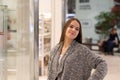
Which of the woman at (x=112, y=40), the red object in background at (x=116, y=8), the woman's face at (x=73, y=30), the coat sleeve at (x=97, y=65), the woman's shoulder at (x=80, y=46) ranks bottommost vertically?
the woman at (x=112, y=40)

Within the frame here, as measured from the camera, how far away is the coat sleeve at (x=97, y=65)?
6.52 ft

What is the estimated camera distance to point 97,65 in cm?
202

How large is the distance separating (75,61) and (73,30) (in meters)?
0.25

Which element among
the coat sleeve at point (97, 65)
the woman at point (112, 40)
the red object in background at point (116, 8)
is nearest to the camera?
the coat sleeve at point (97, 65)

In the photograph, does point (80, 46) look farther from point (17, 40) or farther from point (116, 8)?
point (116, 8)

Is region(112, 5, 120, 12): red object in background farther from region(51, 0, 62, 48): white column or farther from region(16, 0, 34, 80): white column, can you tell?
region(16, 0, 34, 80): white column

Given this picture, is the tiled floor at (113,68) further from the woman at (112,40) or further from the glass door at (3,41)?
the glass door at (3,41)

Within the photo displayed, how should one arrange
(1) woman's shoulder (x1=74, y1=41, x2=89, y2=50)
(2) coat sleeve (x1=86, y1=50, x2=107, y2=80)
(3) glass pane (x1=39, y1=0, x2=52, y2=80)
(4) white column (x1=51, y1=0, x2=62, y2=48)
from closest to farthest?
(2) coat sleeve (x1=86, y1=50, x2=107, y2=80) → (1) woman's shoulder (x1=74, y1=41, x2=89, y2=50) → (4) white column (x1=51, y1=0, x2=62, y2=48) → (3) glass pane (x1=39, y1=0, x2=52, y2=80)

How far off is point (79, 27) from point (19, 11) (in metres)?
1.46

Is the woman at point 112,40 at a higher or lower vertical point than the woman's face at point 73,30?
lower

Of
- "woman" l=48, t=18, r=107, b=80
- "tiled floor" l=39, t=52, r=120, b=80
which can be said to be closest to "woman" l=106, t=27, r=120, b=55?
"tiled floor" l=39, t=52, r=120, b=80

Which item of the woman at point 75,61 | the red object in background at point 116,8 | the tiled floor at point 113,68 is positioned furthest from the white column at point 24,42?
the red object in background at point 116,8

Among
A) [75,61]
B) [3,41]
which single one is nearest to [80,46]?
[75,61]

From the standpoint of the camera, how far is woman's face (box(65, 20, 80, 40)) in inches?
82.9
